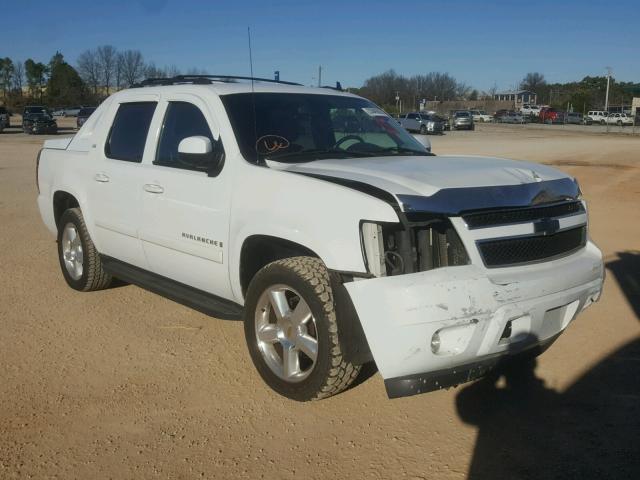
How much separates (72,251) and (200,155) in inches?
98.9

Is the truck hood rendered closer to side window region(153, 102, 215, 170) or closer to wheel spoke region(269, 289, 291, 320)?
wheel spoke region(269, 289, 291, 320)

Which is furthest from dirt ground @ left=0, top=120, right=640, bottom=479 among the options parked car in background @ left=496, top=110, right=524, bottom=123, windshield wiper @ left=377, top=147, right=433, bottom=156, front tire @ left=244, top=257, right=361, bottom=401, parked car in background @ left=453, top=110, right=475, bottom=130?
parked car in background @ left=496, top=110, right=524, bottom=123

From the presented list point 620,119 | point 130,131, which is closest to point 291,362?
point 130,131

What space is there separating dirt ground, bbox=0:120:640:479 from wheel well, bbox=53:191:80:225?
3.70 feet

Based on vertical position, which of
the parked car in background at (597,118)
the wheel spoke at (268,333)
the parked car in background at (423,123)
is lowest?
the parked car in background at (597,118)

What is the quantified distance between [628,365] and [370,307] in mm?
2238

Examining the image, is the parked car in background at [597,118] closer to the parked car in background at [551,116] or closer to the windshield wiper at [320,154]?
the parked car in background at [551,116]

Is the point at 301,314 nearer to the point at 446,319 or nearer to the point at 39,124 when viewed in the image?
the point at 446,319

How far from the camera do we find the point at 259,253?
4.16 meters

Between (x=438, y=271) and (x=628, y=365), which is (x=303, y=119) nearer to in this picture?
(x=438, y=271)

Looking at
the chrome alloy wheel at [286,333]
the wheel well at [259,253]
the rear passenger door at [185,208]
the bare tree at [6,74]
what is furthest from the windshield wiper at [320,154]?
the bare tree at [6,74]

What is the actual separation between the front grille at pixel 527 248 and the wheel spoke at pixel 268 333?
1.32 metres

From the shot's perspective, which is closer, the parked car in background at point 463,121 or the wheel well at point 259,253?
the wheel well at point 259,253

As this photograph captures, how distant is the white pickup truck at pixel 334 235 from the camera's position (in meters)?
3.23
